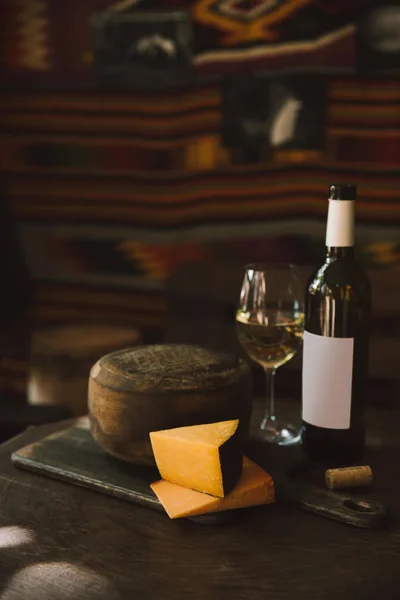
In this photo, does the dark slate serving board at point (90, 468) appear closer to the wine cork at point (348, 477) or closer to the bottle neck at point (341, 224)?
the wine cork at point (348, 477)

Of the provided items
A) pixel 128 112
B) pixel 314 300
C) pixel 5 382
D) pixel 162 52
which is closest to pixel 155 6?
pixel 162 52

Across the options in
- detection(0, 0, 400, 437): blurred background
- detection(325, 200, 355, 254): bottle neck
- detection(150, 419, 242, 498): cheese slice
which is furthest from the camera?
detection(0, 0, 400, 437): blurred background

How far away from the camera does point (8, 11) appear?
2227 mm

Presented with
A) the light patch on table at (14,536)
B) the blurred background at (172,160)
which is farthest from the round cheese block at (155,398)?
the blurred background at (172,160)

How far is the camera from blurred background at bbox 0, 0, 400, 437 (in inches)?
74.5

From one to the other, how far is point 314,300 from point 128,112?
57.7 inches

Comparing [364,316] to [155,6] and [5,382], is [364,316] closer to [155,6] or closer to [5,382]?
[155,6]

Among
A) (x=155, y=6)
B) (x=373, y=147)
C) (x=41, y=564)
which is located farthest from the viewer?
(x=155, y=6)

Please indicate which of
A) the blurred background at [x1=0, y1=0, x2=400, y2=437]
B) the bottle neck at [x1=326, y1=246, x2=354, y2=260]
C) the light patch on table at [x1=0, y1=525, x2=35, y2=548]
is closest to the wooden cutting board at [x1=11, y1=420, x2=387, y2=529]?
the light patch on table at [x1=0, y1=525, x2=35, y2=548]

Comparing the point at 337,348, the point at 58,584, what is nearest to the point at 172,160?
the point at 337,348

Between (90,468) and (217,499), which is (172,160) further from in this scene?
(217,499)

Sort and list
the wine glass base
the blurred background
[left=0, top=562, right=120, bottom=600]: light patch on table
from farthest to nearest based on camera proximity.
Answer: the blurred background → the wine glass base → [left=0, top=562, right=120, bottom=600]: light patch on table

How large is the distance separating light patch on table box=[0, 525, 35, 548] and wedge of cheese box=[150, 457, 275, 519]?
13 cm

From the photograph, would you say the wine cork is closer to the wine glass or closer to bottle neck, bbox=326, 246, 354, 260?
the wine glass
